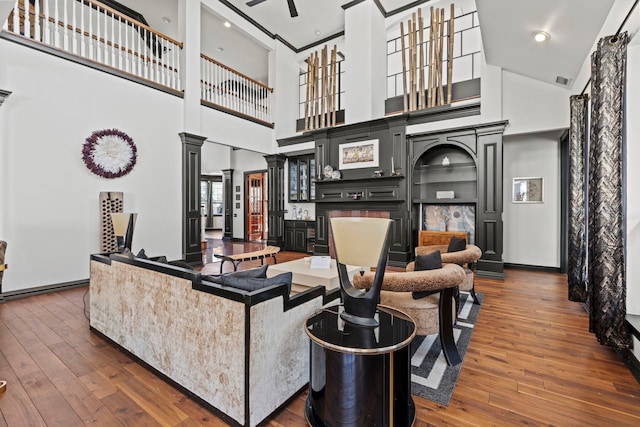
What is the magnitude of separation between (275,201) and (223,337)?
6570 millimetres

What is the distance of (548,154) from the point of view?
5.19 meters

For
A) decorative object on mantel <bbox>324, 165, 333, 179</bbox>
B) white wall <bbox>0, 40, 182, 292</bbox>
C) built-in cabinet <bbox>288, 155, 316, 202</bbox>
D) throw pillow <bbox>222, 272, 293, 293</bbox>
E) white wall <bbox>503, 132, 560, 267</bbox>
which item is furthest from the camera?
built-in cabinet <bbox>288, 155, 316, 202</bbox>

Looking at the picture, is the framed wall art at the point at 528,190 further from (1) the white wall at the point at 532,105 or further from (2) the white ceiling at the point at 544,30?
(2) the white ceiling at the point at 544,30

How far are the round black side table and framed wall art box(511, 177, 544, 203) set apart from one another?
514cm

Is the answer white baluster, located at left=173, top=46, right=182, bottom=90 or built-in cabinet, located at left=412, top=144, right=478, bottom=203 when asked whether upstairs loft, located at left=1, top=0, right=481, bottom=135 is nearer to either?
white baluster, located at left=173, top=46, right=182, bottom=90

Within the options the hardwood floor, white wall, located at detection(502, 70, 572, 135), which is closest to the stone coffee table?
the hardwood floor

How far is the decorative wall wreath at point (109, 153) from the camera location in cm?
437

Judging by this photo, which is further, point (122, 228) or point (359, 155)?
point (359, 155)

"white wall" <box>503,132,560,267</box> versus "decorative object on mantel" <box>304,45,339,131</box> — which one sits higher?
"decorative object on mantel" <box>304,45,339,131</box>

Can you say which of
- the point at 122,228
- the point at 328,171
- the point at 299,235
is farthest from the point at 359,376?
the point at 299,235

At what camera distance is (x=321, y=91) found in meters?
7.28

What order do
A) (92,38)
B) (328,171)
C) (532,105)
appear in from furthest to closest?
(328,171) < (532,105) < (92,38)

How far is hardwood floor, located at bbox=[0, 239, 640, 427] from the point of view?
5.24ft

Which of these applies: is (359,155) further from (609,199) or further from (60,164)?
(60,164)
